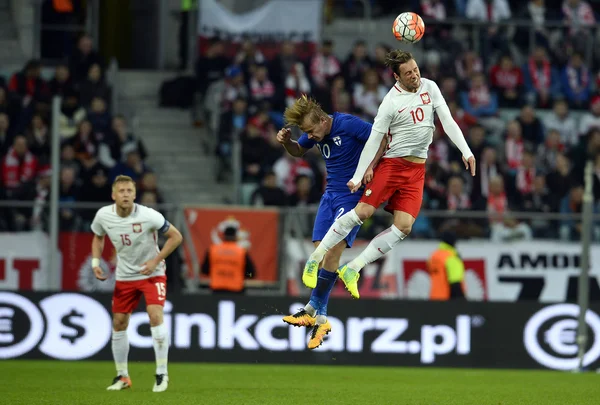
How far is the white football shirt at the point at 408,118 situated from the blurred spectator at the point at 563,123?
443 inches

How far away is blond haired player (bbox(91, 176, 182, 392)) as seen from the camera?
558 inches

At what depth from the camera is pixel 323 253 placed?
12680 millimetres

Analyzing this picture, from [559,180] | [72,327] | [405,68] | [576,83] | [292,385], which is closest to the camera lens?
[405,68]

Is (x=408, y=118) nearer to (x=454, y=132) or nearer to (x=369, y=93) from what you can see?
(x=454, y=132)

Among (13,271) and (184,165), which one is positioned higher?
(184,165)

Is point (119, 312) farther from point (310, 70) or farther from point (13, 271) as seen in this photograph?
point (310, 70)

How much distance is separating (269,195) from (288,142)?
7.31m

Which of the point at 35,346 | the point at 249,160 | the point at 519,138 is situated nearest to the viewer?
the point at 35,346

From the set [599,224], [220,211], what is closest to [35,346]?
[220,211]

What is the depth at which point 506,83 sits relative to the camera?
2384 centimetres

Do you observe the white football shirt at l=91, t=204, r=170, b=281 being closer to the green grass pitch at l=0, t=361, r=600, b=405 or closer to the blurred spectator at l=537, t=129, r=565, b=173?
the green grass pitch at l=0, t=361, r=600, b=405

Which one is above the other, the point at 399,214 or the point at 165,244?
the point at 399,214

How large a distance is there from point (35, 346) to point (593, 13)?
558 inches

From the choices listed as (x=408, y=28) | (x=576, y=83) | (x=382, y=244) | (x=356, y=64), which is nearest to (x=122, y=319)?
(x=382, y=244)
